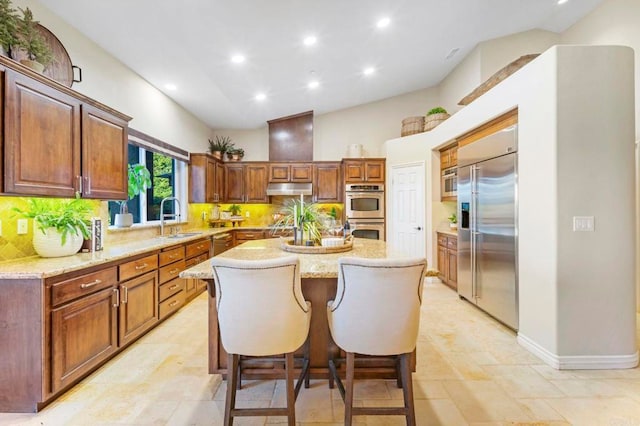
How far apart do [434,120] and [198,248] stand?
4285 millimetres

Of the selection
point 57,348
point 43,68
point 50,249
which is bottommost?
point 57,348

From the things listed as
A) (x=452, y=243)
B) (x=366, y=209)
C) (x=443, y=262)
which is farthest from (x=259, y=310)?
(x=366, y=209)

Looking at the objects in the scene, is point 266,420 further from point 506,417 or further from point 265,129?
point 265,129

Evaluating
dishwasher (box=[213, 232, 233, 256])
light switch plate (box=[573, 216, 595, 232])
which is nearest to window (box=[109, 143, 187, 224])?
dishwasher (box=[213, 232, 233, 256])

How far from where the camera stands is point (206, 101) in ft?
16.3

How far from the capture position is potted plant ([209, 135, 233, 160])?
630 cm

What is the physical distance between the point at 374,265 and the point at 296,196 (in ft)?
16.7

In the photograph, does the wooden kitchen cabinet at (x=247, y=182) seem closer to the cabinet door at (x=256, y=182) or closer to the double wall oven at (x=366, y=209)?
the cabinet door at (x=256, y=182)

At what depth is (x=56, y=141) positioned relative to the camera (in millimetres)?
2342

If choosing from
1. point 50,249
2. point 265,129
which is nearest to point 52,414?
point 50,249

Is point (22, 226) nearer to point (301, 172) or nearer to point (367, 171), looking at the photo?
point (301, 172)

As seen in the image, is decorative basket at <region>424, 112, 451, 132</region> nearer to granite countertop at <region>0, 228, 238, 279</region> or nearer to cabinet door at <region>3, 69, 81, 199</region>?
granite countertop at <region>0, 228, 238, 279</region>

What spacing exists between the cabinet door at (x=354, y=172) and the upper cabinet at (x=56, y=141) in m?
3.95

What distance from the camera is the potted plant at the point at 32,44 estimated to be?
211 cm
